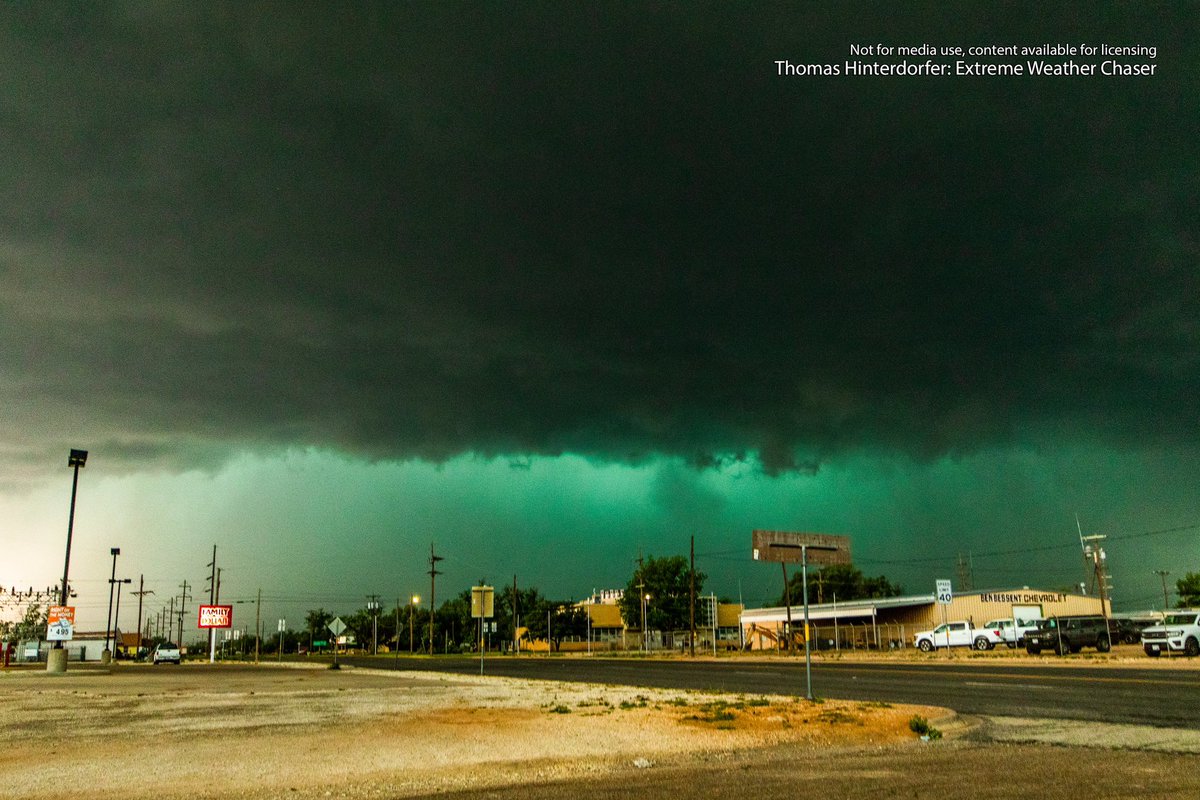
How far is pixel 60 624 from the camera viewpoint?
54.2 meters

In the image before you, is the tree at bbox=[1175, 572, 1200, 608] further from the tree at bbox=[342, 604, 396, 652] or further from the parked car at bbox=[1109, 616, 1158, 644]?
the tree at bbox=[342, 604, 396, 652]

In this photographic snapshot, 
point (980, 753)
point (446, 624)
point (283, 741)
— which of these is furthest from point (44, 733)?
point (446, 624)

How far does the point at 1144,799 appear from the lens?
8.12 metres

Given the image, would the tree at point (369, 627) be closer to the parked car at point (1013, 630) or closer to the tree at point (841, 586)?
the tree at point (841, 586)

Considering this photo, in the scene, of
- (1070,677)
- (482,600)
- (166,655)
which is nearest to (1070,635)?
(1070,677)

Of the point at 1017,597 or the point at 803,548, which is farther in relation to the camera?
the point at 1017,597

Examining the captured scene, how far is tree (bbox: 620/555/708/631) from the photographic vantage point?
113688 millimetres

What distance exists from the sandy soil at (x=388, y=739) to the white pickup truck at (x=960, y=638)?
39939 mm

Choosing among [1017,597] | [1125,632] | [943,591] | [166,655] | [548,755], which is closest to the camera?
[548,755]

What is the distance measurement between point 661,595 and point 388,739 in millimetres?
103329

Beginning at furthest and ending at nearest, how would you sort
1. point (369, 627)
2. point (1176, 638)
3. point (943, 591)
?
point (369, 627), point (943, 591), point (1176, 638)

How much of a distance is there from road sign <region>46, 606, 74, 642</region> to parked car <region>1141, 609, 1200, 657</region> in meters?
60.4

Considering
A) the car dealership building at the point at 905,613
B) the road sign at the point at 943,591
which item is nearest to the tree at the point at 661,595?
the car dealership building at the point at 905,613

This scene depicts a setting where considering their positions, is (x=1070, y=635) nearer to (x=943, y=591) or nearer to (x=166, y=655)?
(x=943, y=591)
